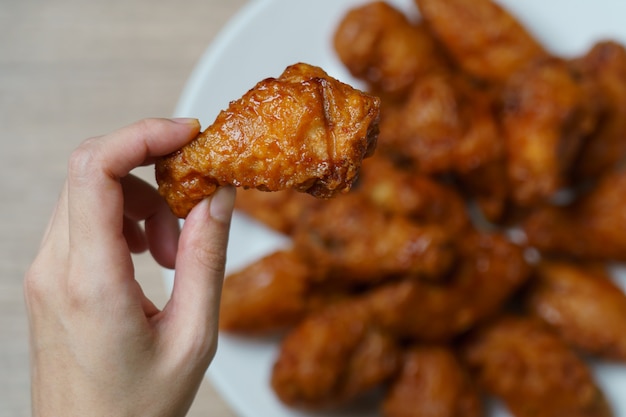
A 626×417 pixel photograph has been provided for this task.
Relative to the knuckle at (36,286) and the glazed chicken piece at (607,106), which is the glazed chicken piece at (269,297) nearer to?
the knuckle at (36,286)

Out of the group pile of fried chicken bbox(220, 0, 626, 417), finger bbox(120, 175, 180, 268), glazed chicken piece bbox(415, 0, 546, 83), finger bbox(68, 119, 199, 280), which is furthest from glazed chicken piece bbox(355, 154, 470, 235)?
finger bbox(68, 119, 199, 280)

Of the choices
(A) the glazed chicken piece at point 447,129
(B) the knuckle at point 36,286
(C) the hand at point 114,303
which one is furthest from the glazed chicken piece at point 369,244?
(B) the knuckle at point 36,286

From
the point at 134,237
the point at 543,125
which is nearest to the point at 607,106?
the point at 543,125

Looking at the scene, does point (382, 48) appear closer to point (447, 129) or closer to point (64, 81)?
point (447, 129)

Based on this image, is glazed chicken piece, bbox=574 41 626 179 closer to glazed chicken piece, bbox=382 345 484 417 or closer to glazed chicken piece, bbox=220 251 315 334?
glazed chicken piece, bbox=382 345 484 417

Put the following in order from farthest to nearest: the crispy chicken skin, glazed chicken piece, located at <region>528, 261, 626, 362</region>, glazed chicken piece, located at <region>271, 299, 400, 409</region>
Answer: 1. glazed chicken piece, located at <region>528, 261, 626, 362</region>
2. glazed chicken piece, located at <region>271, 299, 400, 409</region>
3. the crispy chicken skin

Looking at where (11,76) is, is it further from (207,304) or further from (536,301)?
(536,301)
